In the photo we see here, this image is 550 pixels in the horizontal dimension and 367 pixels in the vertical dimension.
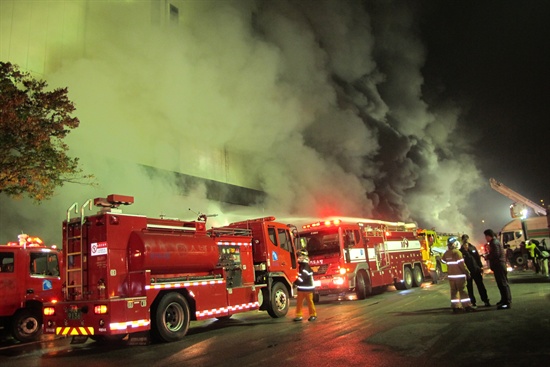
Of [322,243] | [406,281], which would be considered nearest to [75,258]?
[322,243]

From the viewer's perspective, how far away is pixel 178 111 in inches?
580

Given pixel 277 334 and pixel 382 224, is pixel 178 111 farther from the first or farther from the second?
pixel 277 334

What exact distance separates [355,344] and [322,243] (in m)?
6.56

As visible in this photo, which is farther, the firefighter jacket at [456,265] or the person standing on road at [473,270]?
the person standing on road at [473,270]

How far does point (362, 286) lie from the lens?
11.5m

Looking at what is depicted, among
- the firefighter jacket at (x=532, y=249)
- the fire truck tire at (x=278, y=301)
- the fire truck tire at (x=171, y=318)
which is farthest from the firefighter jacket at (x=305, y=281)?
the firefighter jacket at (x=532, y=249)

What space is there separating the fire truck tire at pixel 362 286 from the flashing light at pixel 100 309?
23.3 ft

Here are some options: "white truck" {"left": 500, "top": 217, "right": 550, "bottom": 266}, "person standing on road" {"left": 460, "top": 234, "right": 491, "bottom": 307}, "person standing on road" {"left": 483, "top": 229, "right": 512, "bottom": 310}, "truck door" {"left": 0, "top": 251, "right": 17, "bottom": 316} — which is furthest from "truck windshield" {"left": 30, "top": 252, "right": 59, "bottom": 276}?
"white truck" {"left": 500, "top": 217, "right": 550, "bottom": 266}

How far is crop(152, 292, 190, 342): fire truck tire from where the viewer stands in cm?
657

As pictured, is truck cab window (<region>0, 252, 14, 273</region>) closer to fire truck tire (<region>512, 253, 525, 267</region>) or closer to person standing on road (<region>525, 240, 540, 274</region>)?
person standing on road (<region>525, 240, 540, 274</region>)

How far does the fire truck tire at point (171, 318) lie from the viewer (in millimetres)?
6574

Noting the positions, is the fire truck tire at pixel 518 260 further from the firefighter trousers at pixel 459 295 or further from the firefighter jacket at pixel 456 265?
the firefighter trousers at pixel 459 295

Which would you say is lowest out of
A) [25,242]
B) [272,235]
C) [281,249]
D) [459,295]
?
[459,295]

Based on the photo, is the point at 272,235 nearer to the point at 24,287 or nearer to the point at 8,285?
the point at 24,287
